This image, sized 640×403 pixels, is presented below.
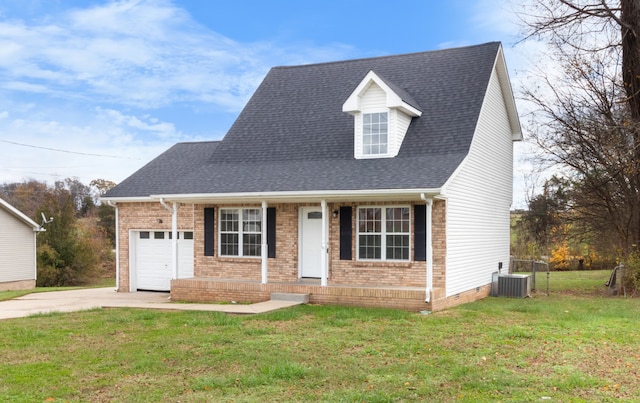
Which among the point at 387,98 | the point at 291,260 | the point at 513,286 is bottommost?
the point at 513,286

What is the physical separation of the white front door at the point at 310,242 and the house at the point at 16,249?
61.4 feet

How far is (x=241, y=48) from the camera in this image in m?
22.5

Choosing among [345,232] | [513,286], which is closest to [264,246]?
[345,232]

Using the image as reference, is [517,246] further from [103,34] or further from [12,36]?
[12,36]

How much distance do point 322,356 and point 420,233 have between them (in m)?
6.20

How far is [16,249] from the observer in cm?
2892

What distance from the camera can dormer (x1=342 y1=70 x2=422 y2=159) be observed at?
15.4 meters

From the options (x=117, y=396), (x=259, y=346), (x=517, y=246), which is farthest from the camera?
(x=517, y=246)

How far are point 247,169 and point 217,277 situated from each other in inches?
128

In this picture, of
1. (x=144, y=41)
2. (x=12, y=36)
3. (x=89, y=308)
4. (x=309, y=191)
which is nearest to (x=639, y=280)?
(x=309, y=191)

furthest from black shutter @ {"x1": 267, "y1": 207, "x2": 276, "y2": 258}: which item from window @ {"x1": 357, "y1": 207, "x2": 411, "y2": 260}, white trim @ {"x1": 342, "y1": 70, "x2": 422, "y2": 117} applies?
white trim @ {"x1": 342, "y1": 70, "x2": 422, "y2": 117}

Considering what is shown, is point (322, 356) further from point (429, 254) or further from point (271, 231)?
point (271, 231)

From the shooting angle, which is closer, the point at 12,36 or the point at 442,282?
the point at 442,282

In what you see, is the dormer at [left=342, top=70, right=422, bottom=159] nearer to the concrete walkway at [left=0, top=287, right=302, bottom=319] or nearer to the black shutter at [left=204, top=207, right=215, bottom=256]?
the black shutter at [left=204, top=207, right=215, bottom=256]
